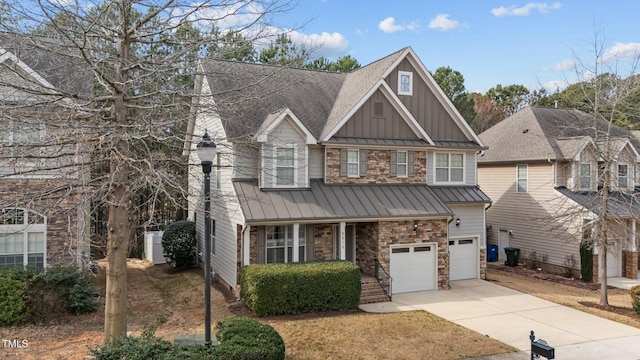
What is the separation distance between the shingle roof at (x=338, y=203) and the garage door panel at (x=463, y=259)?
2.45 metres

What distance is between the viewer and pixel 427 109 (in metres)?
19.1

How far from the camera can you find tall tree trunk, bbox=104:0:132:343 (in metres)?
8.05

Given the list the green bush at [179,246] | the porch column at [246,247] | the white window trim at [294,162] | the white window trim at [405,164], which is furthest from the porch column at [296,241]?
the green bush at [179,246]

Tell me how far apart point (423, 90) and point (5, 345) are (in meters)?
16.5

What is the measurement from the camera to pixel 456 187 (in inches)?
754

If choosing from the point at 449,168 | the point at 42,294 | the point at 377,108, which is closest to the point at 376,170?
the point at 377,108

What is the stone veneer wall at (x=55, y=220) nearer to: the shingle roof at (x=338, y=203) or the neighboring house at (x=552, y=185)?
the shingle roof at (x=338, y=203)

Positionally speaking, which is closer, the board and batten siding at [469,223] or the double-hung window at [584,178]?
the board and batten siding at [469,223]

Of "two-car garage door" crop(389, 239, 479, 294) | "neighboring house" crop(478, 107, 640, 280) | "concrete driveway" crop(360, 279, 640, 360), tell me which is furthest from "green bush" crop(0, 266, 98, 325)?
"neighboring house" crop(478, 107, 640, 280)

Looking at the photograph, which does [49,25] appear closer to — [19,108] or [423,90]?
[19,108]

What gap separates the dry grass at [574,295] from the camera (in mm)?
14281

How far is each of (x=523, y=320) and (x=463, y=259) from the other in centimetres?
562

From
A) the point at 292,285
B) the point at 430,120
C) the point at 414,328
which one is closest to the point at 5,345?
the point at 292,285

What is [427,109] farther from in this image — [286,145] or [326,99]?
[286,145]
